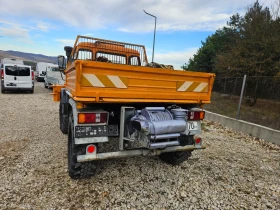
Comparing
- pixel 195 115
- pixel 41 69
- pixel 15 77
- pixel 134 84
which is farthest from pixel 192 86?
pixel 41 69

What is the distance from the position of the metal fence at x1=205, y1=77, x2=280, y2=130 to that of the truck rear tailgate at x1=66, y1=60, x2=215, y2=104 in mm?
3937

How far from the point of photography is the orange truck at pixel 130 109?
254 cm

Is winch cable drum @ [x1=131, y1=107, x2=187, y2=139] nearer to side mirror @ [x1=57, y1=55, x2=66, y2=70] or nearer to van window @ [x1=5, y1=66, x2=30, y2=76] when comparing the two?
side mirror @ [x1=57, y1=55, x2=66, y2=70]

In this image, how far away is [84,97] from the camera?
253cm

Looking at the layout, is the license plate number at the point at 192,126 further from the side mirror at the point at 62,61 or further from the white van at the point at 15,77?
the white van at the point at 15,77

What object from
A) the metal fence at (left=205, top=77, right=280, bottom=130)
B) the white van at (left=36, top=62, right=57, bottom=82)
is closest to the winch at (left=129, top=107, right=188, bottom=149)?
the metal fence at (left=205, top=77, right=280, bottom=130)

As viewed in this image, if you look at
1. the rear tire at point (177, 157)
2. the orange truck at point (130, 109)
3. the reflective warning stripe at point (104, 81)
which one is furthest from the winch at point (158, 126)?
the rear tire at point (177, 157)

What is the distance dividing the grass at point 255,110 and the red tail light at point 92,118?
526 centimetres

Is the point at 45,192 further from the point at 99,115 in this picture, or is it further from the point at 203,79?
the point at 203,79

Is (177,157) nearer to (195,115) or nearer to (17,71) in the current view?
(195,115)

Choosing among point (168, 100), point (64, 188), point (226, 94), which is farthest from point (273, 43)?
point (64, 188)

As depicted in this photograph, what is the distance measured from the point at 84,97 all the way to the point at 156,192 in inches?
65.6

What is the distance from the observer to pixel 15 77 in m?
14.2

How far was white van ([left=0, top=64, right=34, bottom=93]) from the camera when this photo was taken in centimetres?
1395
